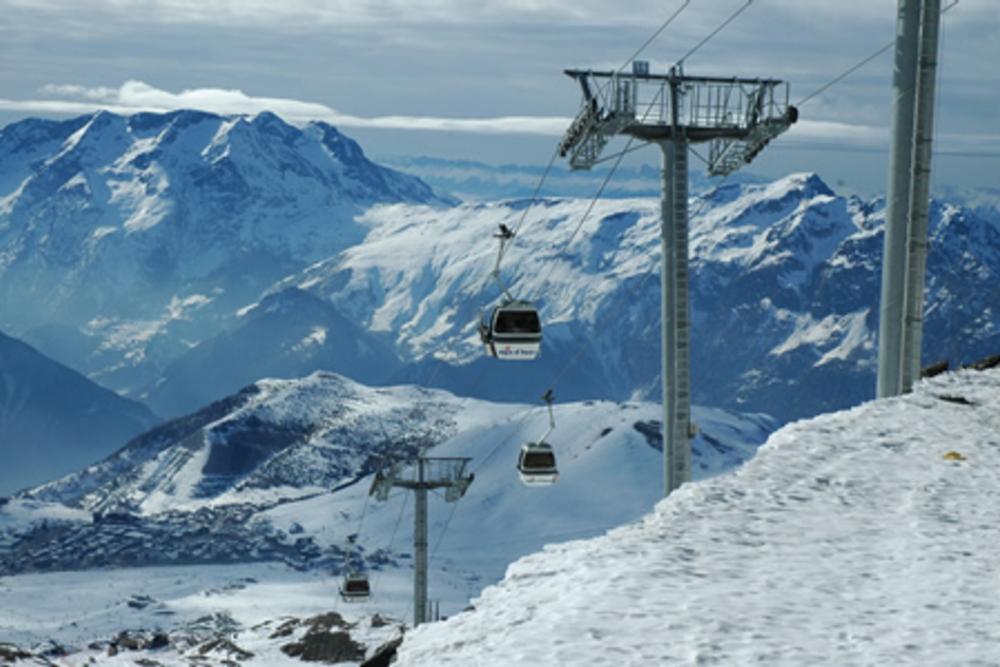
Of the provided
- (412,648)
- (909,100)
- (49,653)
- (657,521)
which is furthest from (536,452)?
(49,653)

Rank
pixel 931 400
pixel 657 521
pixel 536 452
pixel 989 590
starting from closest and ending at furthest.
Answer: pixel 989 590 < pixel 657 521 < pixel 931 400 < pixel 536 452

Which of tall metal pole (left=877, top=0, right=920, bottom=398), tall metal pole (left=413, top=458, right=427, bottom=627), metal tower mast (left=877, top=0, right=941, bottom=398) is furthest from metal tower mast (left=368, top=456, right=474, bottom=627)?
metal tower mast (left=877, top=0, right=941, bottom=398)

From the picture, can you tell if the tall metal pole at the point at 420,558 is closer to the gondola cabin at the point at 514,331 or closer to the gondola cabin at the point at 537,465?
the gondola cabin at the point at 537,465

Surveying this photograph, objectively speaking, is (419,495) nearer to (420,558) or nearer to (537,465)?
(420,558)

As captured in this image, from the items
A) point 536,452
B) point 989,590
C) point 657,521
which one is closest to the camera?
point 989,590

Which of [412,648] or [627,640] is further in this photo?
[412,648]

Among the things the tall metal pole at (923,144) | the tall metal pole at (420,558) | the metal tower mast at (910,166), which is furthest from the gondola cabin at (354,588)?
the tall metal pole at (923,144)

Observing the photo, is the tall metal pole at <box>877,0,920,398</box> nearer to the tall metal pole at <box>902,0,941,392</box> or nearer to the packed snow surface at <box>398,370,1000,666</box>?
the tall metal pole at <box>902,0,941,392</box>

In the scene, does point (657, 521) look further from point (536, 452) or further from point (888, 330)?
point (536, 452)
